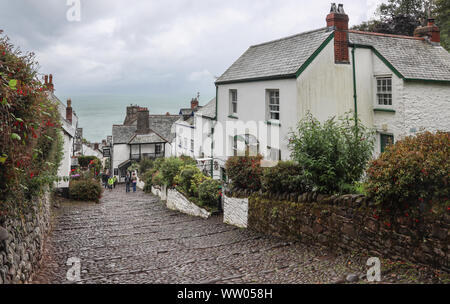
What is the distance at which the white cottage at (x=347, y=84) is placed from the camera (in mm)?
15359

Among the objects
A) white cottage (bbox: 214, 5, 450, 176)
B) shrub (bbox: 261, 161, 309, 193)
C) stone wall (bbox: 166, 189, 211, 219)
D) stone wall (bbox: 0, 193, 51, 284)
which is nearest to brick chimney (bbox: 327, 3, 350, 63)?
white cottage (bbox: 214, 5, 450, 176)

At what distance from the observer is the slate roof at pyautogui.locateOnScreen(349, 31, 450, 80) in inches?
624

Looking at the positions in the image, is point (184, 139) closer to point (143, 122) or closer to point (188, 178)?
point (143, 122)

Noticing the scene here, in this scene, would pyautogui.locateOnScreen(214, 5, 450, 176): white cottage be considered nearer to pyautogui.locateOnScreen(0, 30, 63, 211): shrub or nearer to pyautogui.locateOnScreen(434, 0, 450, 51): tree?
pyautogui.locateOnScreen(0, 30, 63, 211): shrub

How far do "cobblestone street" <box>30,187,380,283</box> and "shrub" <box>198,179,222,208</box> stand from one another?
71.8 inches

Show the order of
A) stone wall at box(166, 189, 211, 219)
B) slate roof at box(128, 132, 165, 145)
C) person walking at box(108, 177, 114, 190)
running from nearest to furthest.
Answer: stone wall at box(166, 189, 211, 219)
person walking at box(108, 177, 114, 190)
slate roof at box(128, 132, 165, 145)

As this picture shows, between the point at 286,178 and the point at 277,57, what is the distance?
8865 millimetres

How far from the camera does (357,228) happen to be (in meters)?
8.13

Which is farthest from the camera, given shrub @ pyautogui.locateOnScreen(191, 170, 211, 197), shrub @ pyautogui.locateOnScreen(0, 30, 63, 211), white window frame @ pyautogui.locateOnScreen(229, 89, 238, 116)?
white window frame @ pyautogui.locateOnScreen(229, 89, 238, 116)

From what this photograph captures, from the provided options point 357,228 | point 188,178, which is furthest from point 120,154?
point 357,228

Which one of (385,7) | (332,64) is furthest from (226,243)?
(385,7)

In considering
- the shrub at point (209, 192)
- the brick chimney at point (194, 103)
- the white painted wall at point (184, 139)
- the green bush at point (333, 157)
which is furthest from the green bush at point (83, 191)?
the brick chimney at point (194, 103)

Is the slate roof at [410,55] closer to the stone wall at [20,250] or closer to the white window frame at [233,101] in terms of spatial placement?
the white window frame at [233,101]
